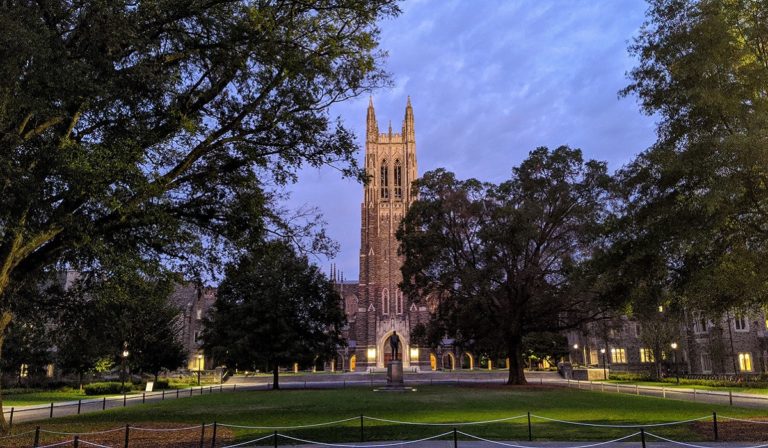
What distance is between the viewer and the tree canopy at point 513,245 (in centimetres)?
3803

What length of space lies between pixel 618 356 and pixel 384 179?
44657 millimetres

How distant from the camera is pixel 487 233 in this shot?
3794 cm

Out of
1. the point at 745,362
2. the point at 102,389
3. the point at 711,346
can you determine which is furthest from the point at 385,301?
the point at 102,389

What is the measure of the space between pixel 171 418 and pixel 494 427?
1183 centimetres

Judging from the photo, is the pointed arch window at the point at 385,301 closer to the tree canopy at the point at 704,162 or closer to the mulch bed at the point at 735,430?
the tree canopy at the point at 704,162

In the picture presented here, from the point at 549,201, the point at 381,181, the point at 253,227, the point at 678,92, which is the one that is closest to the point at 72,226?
the point at 253,227

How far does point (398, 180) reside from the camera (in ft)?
305

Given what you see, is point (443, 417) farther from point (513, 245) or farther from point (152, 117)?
point (513, 245)

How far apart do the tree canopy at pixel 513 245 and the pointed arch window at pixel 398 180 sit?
47.5 meters

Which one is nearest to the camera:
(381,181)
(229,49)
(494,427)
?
(229,49)

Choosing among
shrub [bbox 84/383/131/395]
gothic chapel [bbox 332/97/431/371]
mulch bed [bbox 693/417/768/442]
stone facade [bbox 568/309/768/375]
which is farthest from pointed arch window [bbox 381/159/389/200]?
mulch bed [bbox 693/417/768/442]

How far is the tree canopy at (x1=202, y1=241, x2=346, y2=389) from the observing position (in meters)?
43.3

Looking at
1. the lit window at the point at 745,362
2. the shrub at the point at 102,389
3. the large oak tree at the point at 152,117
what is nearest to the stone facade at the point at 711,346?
the lit window at the point at 745,362

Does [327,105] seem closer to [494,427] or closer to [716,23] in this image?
[494,427]
